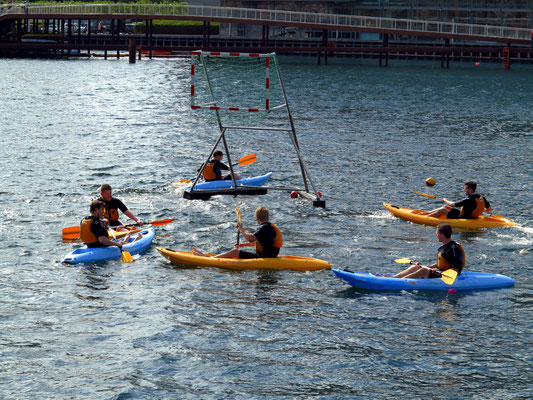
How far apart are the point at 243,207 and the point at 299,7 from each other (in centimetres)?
8958

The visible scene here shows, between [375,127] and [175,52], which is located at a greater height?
[175,52]

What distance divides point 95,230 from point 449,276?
8.30 meters

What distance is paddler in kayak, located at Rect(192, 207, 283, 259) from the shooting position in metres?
19.2

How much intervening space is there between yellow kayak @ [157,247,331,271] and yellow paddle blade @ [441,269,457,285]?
9.64ft

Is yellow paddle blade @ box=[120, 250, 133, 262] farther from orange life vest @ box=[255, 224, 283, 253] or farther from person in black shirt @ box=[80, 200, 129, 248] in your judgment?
orange life vest @ box=[255, 224, 283, 253]

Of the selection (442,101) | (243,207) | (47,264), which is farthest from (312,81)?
(47,264)

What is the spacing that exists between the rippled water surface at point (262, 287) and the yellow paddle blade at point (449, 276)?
381 millimetres

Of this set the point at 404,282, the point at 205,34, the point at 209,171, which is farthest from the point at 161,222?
the point at 205,34

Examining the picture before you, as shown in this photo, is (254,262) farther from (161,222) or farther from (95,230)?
(161,222)

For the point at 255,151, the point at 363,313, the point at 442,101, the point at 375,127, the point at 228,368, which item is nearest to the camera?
the point at 228,368

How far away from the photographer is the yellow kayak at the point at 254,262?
19.3 meters

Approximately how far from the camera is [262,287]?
18.3 meters

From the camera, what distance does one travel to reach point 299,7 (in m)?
112

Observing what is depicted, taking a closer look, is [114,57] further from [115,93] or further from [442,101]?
[442,101]
